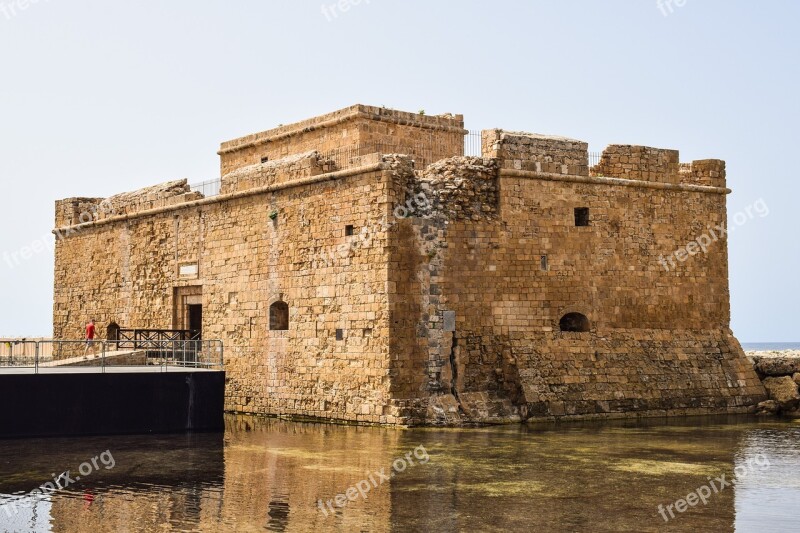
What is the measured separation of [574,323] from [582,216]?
2084 mm

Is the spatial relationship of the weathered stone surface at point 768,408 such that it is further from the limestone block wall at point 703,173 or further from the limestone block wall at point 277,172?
the limestone block wall at point 277,172

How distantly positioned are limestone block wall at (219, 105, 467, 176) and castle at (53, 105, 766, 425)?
0.05 meters

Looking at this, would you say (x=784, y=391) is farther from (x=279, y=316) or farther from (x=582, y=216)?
(x=279, y=316)

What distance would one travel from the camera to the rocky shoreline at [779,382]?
20.2 metres

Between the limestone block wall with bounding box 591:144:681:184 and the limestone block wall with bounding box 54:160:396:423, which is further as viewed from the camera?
the limestone block wall with bounding box 591:144:681:184

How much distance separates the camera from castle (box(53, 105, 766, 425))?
17.6m

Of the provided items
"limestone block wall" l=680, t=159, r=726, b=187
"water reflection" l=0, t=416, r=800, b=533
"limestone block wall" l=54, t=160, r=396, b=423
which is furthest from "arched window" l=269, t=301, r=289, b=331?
"limestone block wall" l=680, t=159, r=726, b=187

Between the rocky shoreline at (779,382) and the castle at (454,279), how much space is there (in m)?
0.40

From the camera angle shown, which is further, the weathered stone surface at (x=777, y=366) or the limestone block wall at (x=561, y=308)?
the weathered stone surface at (x=777, y=366)

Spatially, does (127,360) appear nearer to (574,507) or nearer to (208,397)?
(208,397)

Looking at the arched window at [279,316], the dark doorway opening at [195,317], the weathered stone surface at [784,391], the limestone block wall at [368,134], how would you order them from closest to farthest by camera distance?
the arched window at [279,316] < the weathered stone surface at [784,391] < the limestone block wall at [368,134] < the dark doorway opening at [195,317]

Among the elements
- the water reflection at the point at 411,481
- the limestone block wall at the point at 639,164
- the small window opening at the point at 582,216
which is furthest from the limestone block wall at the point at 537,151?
the water reflection at the point at 411,481

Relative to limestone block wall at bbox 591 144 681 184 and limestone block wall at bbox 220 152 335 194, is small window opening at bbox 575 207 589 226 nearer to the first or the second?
limestone block wall at bbox 591 144 681 184

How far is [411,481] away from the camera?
11422 mm
